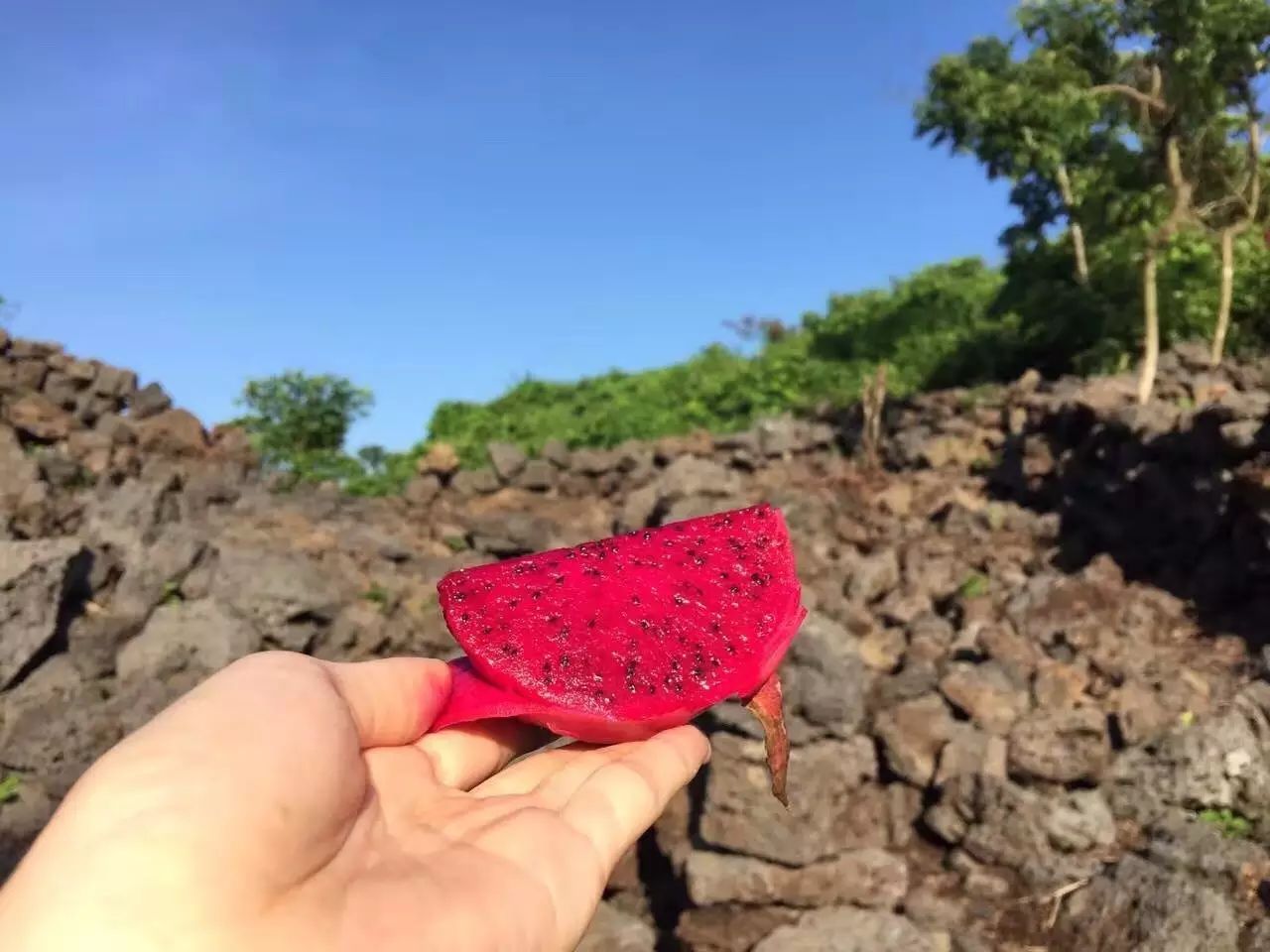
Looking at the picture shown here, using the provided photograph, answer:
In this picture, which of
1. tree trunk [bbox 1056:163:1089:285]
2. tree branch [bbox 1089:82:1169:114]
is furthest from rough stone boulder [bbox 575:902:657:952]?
tree trunk [bbox 1056:163:1089:285]

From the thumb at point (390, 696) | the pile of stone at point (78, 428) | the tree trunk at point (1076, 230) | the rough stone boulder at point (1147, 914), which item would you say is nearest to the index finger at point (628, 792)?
the thumb at point (390, 696)

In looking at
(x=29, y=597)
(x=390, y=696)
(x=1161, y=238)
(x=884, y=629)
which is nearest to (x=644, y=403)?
(x=1161, y=238)

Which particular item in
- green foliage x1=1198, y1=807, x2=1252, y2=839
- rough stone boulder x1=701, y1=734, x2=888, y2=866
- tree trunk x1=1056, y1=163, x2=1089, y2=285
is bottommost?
rough stone boulder x1=701, y1=734, x2=888, y2=866

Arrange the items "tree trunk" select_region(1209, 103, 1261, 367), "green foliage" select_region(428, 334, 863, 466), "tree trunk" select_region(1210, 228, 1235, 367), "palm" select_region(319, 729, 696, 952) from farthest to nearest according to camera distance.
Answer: "green foliage" select_region(428, 334, 863, 466), "tree trunk" select_region(1210, 228, 1235, 367), "tree trunk" select_region(1209, 103, 1261, 367), "palm" select_region(319, 729, 696, 952)

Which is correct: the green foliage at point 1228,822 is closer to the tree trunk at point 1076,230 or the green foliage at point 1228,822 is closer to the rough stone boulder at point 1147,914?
the rough stone boulder at point 1147,914

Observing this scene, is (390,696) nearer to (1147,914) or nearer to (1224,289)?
(1147,914)

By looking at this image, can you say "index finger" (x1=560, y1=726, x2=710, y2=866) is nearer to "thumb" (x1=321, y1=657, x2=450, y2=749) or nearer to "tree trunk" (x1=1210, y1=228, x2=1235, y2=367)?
"thumb" (x1=321, y1=657, x2=450, y2=749)
